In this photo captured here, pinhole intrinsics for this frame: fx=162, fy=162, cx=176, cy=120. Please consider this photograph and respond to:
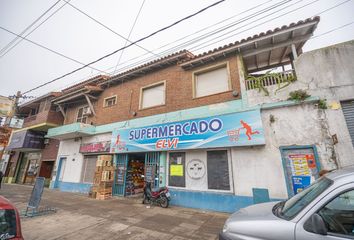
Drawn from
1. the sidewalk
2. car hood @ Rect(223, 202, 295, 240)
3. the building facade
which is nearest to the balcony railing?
the building facade

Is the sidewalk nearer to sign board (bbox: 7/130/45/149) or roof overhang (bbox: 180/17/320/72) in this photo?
roof overhang (bbox: 180/17/320/72)

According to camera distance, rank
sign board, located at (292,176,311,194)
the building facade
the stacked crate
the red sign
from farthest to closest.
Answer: the red sign → the stacked crate → the building facade → sign board, located at (292,176,311,194)

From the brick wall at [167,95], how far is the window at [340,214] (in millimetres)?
6202

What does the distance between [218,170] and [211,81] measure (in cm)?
466

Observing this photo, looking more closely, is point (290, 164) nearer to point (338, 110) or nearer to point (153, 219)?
point (338, 110)

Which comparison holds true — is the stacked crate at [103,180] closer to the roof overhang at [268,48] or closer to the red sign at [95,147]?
the red sign at [95,147]

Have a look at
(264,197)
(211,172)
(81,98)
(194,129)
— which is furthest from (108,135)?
(264,197)

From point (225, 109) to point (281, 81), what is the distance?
2.60 m

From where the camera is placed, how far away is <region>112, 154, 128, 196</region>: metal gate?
1009cm

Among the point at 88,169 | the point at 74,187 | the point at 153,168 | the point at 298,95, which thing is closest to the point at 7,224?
the point at 153,168

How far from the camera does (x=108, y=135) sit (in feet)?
37.7

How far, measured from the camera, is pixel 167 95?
9.83 m

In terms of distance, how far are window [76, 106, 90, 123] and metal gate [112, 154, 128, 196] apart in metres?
5.77

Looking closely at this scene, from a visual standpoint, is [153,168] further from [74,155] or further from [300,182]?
[74,155]
